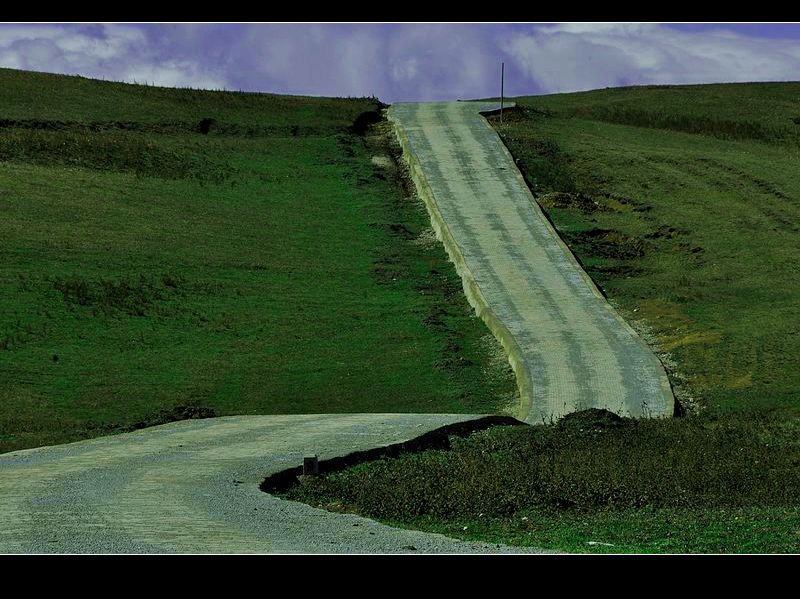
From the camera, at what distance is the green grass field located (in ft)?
49.9

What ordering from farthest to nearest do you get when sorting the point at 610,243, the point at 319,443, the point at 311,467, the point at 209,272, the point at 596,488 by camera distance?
the point at 610,243 → the point at 209,272 → the point at 319,443 → the point at 311,467 → the point at 596,488

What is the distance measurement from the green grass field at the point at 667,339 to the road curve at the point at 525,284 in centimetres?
103

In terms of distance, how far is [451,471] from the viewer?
18.2 meters

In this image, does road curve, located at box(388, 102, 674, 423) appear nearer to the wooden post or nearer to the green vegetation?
the green vegetation

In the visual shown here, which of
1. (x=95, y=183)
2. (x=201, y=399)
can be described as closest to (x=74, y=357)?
(x=201, y=399)

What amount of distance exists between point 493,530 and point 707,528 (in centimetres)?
244

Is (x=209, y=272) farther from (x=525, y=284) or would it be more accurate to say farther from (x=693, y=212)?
(x=693, y=212)

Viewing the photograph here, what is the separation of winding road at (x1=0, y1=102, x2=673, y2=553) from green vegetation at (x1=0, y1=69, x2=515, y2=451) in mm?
1557

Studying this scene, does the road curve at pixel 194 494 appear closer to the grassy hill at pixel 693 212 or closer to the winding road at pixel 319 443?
the winding road at pixel 319 443

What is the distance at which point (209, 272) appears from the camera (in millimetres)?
42406

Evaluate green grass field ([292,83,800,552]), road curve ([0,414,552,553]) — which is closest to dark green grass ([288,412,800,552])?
green grass field ([292,83,800,552])

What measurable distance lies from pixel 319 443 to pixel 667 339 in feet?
55.5

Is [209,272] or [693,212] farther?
[693,212]

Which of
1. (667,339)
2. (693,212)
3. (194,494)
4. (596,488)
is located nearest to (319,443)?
(194,494)
